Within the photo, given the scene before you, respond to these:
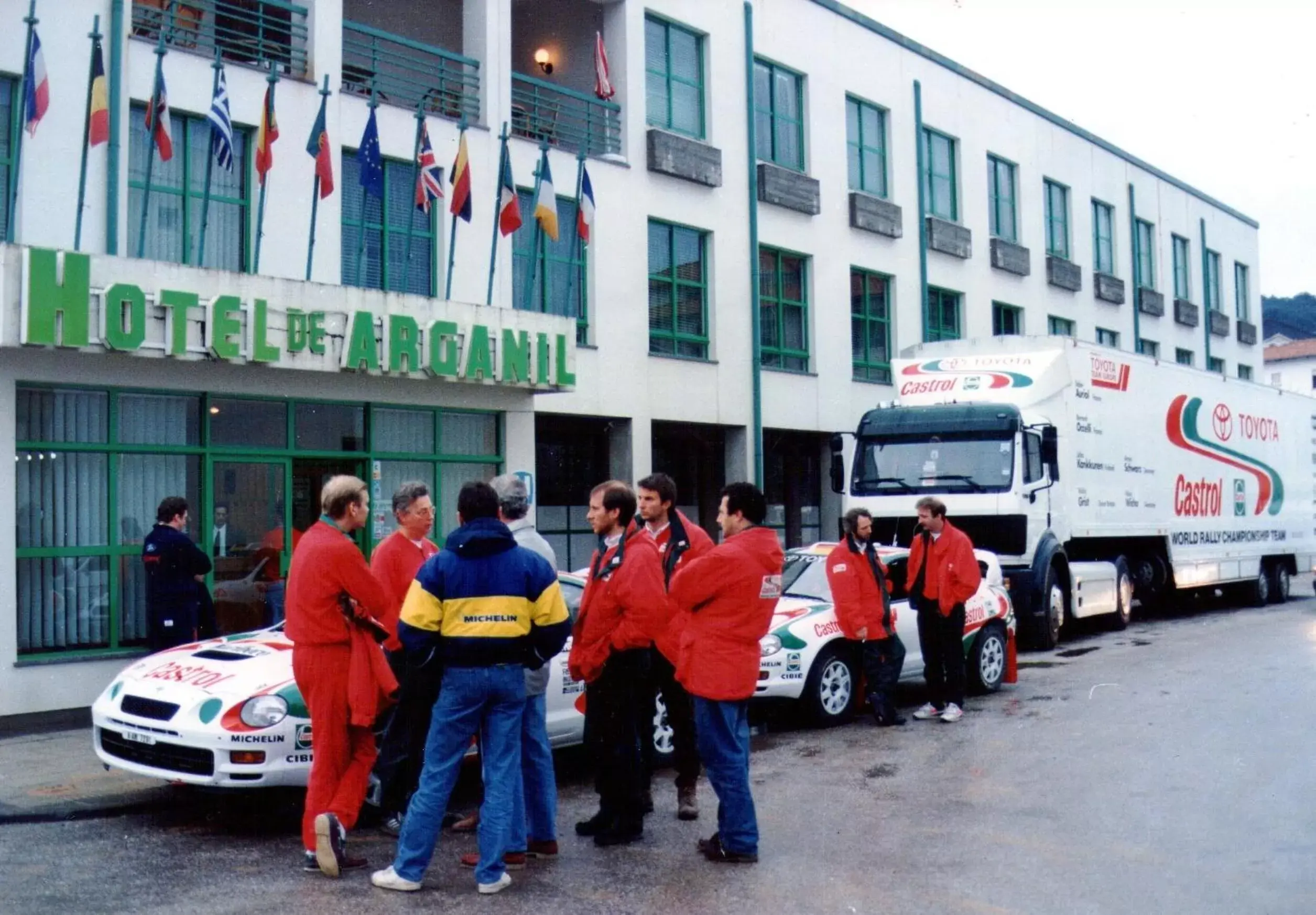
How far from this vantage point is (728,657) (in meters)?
6.84

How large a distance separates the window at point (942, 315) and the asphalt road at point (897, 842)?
15.3 m

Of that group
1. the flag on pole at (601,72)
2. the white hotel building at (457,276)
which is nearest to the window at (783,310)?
the white hotel building at (457,276)

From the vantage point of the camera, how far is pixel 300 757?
7645 mm

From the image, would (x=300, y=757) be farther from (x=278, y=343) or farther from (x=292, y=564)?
(x=278, y=343)

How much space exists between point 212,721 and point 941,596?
589cm

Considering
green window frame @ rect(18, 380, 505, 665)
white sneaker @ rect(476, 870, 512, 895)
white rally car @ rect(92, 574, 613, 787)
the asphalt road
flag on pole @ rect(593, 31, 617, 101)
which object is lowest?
→ the asphalt road

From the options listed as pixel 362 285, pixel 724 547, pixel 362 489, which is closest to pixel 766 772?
pixel 724 547

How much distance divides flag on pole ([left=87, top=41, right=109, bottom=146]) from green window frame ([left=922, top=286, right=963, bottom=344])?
16112 millimetres

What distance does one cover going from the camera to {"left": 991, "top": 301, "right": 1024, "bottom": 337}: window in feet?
91.2

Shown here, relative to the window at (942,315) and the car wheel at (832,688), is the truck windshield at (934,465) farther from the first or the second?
the window at (942,315)

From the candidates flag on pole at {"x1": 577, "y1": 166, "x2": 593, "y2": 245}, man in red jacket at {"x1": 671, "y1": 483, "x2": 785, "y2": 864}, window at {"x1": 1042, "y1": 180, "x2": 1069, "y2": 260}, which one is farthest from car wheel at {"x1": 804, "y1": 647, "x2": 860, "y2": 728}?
window at {"x1": 1042, "y1": 180, "x2": 1069, "y2": 260}

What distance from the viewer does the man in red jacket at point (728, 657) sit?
268 inches

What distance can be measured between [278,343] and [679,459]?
9.20m

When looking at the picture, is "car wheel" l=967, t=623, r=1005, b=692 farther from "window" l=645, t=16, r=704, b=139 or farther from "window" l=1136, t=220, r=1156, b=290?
"window" l=1136, t=220, r=1156, b=290
